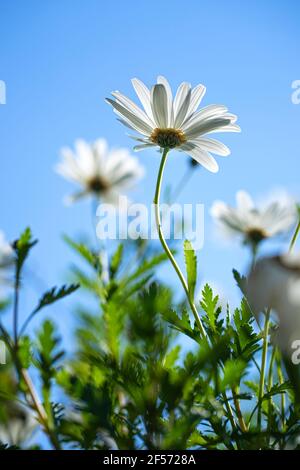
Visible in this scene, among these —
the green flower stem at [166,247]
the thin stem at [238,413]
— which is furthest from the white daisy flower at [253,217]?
the thin stem at [238,413]

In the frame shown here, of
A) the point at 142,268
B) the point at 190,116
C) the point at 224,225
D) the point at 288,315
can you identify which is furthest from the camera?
the point at 224,225

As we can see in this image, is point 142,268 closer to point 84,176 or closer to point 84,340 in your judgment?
point 84,340

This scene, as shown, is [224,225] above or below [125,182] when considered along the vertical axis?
below

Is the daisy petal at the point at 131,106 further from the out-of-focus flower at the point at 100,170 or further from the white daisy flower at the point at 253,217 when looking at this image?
the out-of-focus flower at the point at 100,170

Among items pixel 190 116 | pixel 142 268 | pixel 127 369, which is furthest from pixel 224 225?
pixel 127 369

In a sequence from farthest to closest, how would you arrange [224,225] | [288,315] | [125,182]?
[125,182]
[224,225]
[288,315]

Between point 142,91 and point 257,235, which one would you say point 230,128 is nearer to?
point 142,91

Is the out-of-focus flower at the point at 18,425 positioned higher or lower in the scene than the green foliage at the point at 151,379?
lower
